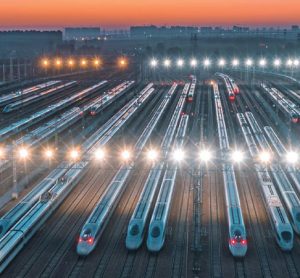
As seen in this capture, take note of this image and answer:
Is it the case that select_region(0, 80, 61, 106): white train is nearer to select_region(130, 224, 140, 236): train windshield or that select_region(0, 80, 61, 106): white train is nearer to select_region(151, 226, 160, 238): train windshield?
select_region(130, 224, 140, 236): train windshield

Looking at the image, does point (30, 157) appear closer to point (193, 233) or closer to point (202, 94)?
point (193, 233)

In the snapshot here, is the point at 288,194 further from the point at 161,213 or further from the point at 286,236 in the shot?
the point at 161,213

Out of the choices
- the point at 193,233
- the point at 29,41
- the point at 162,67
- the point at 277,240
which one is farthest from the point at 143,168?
the point at 29,41

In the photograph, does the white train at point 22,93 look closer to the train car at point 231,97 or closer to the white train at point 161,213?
the train car at point 231,97

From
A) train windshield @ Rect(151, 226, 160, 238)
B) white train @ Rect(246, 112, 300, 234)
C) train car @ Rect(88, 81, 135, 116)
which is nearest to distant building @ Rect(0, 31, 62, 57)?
train car @ Rect(88, 81, 135, 116)

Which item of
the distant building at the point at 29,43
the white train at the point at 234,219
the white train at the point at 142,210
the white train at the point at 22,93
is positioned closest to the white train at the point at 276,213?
the white train at the point at 234,219

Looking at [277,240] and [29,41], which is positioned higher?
[29,41]

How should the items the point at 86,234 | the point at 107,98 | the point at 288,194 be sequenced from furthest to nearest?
the point at 107,98, the point at 288,194, the point at 86,234

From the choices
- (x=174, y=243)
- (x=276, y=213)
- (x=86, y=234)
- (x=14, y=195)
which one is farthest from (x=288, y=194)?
(x=14, y=195)

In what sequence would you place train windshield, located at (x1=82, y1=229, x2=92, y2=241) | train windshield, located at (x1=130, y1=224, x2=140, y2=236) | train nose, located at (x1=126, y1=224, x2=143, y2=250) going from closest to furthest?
train windshield, located at (x1=82, y1=229, x2=92, y2=241)
train nose, located at (x1=126, y1=224, x2=143, y2=250)
train windshield, located at (x1=130, y1=224, x2=140, y2=236)
